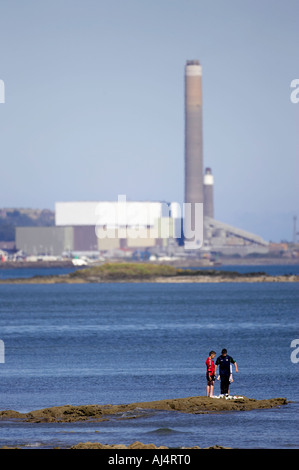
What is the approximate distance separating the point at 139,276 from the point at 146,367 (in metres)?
126

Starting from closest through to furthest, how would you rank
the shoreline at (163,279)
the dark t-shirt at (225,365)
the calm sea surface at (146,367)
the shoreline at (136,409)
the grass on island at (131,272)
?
the calm sea surface at (146,367), the shoreline at (136,409), the dark t-shirt at (225,365), the shoreline at (163,279), the grass on island at (131,272)

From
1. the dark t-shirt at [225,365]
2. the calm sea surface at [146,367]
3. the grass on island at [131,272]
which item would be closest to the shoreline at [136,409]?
the calm sea surface at [146,367]

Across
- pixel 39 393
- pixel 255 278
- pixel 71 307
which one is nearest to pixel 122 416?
pixel 39 393

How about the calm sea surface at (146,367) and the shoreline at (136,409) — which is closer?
the calm sea surface at (146,367)

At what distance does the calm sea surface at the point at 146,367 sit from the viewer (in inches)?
891

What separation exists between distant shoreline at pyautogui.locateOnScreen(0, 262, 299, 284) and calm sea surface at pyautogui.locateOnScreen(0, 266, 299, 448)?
71.2 metres

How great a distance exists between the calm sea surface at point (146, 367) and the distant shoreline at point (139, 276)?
71.2 metres

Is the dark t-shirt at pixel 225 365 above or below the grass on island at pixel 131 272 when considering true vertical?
above

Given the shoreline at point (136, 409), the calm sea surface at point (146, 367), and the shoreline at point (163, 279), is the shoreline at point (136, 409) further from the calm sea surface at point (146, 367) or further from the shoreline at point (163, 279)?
the shoreline at point (163, 279)

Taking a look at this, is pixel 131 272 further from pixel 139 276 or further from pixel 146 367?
pixel 146 367

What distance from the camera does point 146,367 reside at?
38531mm

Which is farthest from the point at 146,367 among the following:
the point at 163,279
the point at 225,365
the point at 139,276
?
the point at 163,279
